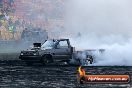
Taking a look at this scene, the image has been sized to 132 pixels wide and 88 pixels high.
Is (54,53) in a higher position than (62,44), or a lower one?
lower

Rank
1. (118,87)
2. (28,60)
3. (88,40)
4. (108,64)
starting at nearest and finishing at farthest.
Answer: (118,87)
(28,60)
(108,64)
(88,40)

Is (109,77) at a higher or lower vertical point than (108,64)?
higher

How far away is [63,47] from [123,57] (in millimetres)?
5378

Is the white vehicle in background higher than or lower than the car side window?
lower

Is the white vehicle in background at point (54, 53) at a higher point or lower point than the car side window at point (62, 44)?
lower

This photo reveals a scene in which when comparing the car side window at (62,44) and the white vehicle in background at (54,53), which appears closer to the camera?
the white vehicle in background at (54,53)

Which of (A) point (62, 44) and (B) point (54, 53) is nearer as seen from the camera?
(B) point (54, 53)

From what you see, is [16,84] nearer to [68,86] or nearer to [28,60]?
[68,86]

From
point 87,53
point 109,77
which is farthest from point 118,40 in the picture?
point 109,77

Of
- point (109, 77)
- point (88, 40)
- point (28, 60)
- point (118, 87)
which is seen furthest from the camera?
point (88, 40)

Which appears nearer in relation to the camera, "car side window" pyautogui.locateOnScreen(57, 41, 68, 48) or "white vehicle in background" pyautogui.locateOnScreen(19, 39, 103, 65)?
"white vehicle in background" pyautogui.locateOnScreen(19, 39, 103, 65)

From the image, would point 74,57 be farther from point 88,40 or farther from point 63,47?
point 88,40

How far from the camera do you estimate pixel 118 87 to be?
55.0 feet

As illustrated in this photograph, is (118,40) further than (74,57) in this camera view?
Yes
